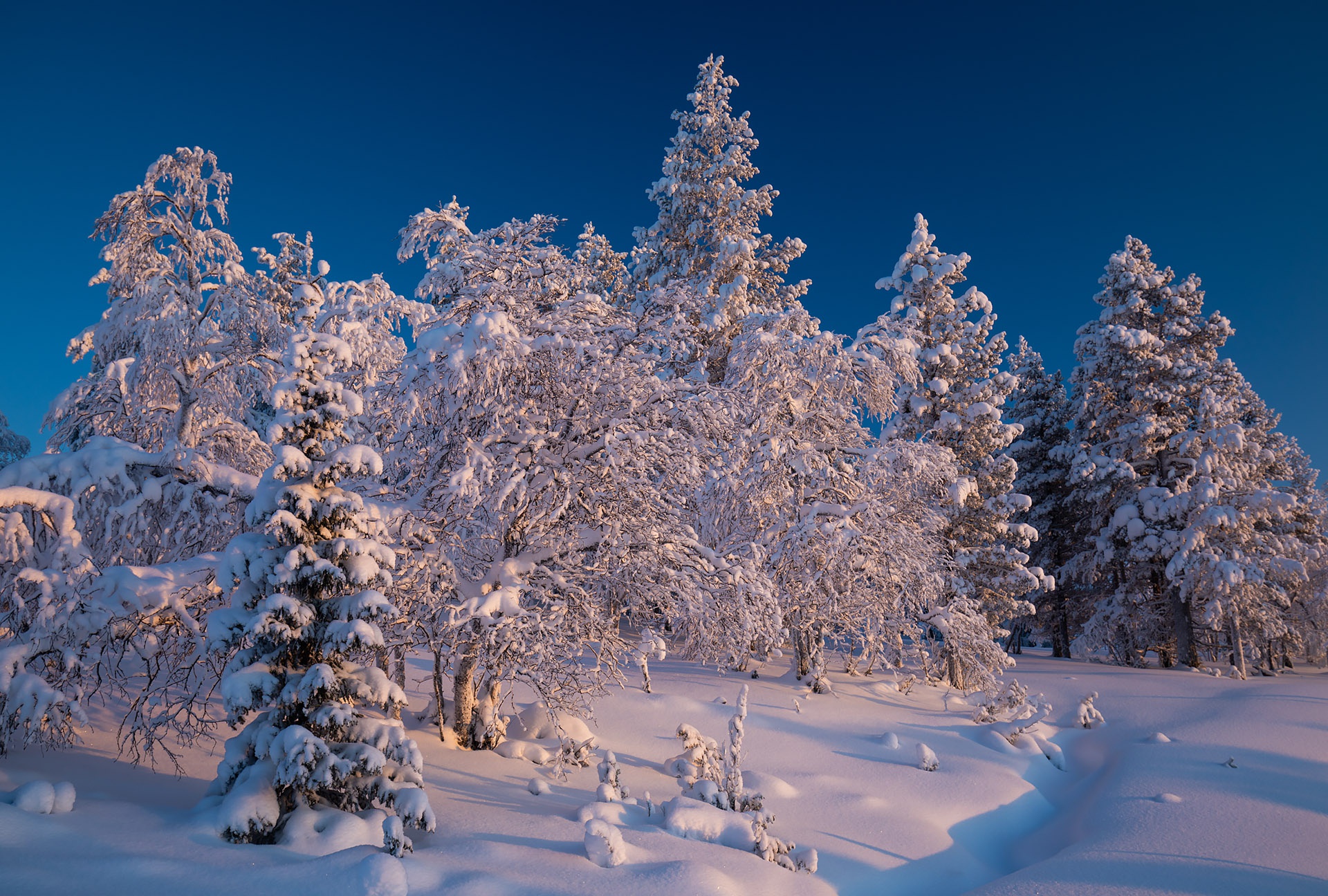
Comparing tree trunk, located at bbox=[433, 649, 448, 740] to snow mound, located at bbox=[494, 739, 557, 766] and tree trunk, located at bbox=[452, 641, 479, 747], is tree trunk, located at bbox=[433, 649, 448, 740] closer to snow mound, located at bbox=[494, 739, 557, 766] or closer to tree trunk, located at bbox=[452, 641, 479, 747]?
tree trunk, located at bbox=[452, 641, 479, 747]

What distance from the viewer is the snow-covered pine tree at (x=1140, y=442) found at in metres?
21.7

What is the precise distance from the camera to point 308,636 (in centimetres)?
627

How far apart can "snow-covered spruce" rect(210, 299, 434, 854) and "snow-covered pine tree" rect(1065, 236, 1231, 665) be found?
23.0 metres

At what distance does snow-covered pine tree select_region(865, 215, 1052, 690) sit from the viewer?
17844mm

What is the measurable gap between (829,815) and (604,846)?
390 cm

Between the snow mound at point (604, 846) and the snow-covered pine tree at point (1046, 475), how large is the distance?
79.8 feet

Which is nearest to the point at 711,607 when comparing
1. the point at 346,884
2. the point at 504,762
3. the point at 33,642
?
the point at 504,762

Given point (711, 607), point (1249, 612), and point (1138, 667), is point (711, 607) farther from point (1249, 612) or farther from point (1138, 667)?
point (1138, 667)

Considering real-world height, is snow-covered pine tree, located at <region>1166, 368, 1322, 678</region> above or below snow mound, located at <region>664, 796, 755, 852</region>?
above

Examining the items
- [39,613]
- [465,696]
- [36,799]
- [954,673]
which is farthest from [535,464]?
[954,673]

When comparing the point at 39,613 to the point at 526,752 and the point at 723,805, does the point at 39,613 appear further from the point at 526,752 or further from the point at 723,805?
the point at 723,805

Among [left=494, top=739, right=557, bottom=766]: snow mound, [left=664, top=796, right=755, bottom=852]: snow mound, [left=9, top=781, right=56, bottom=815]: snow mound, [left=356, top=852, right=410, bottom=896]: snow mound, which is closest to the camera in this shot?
[left=356, top=852, right=410, bottom=896]: snow mound

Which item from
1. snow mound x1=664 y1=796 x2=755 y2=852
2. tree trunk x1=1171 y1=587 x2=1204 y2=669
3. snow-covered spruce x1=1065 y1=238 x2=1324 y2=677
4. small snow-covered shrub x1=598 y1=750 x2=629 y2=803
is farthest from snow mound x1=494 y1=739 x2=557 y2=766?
tree trunk x1=1171 y1=587 x2=1204 y2=669

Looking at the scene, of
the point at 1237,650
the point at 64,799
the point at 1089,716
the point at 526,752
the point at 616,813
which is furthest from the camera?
the point at 1237,650
